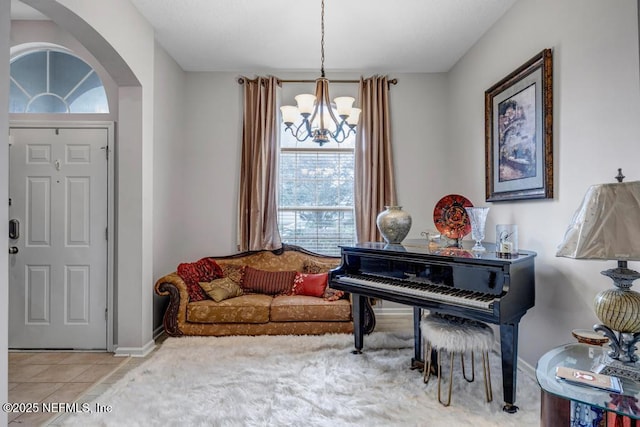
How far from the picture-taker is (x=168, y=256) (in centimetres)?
362

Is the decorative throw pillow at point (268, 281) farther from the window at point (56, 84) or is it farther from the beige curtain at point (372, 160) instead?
the window at point (56, 84)

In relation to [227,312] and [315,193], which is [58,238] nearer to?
[227,312]

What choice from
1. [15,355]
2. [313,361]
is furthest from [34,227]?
[313,361]

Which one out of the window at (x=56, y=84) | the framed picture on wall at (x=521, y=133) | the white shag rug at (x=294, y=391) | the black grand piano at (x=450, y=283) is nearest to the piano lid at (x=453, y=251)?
the black grand piano at (x=450, y=283)

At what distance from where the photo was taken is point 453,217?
262 cm

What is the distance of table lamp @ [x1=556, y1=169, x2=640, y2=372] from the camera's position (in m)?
1.19

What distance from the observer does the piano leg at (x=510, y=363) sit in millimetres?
1957

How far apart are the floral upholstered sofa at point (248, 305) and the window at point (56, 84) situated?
6.06ft

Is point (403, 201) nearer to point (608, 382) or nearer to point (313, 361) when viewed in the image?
point (313, 361)

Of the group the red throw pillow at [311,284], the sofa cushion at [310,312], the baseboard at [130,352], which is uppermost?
the red throw pillow at [311,284]

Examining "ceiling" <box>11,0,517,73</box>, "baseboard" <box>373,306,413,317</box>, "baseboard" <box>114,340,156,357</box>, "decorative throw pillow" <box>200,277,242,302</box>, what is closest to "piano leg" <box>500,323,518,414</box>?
"baseboard" <box>373,306,413,317</box>

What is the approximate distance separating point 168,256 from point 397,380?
2.73 meters

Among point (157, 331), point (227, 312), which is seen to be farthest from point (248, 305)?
point (157, 331)

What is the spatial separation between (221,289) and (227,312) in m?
0.26
